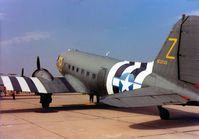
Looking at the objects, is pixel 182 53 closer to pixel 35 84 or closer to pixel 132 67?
pixel 132 67

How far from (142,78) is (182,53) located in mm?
2799

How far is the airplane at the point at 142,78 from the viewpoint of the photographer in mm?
9617

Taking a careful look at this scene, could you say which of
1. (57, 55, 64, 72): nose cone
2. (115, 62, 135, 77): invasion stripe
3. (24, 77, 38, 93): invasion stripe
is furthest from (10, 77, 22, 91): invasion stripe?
(115, 62, 135, 77): invasion stripe

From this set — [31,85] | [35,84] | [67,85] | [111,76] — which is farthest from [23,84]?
[111,76]

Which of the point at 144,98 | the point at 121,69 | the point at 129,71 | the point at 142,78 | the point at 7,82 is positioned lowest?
the point at 144,98

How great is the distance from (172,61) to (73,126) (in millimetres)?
4975

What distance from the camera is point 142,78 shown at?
12734mm

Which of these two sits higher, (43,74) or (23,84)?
(43,74)

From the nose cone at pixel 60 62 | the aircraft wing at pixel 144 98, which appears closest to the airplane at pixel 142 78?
the aircraft wing at pixel 144 98

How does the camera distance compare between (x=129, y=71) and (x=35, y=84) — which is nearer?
(x=129, y=71)

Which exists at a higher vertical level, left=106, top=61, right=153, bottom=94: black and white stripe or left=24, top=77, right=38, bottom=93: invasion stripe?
left=106, top=61, right=153, bottom=94: black and white stripe

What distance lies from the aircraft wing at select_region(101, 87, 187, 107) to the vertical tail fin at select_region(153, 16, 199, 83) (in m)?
Answer: 1.02

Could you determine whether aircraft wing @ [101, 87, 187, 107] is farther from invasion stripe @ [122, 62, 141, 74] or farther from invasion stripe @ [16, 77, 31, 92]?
invasion stripe @ [16, 77, 31, 92]

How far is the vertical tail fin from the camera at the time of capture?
10141 mm
